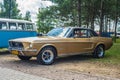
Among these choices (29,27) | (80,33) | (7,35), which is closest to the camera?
(80,33)

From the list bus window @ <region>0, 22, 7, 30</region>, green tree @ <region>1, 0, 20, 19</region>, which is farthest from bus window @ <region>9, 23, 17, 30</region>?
green tree @ <region>1, 0, 20, 19</region>

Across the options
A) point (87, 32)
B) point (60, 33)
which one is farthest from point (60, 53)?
point (87, 32)

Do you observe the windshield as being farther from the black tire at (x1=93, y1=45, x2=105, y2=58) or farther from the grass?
the black tire at (x1=93, y1=45, x2=105, y2=58)

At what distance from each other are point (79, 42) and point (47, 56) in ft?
7.09

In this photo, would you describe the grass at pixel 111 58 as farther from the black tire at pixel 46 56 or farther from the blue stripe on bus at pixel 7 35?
the blue stripe on bus at pixel 7 35

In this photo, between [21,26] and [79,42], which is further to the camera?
[21,26]

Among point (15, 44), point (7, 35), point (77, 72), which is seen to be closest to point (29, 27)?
point (7, 35)

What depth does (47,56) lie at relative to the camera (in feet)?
41.2

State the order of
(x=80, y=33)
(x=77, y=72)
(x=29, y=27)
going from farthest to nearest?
(x=29, y=27) < (x=80, y=33) < (x=77, y=72)

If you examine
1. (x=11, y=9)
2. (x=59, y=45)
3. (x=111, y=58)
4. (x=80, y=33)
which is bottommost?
(x=111, y=58)

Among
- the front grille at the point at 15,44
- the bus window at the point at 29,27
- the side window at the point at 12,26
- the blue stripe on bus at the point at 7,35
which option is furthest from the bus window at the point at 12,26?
the front grille at the point at 15,44

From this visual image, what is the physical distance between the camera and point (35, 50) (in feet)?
39.4

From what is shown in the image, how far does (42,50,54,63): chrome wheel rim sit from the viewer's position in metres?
12.5

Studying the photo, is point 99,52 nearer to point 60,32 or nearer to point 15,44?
point 60,32
